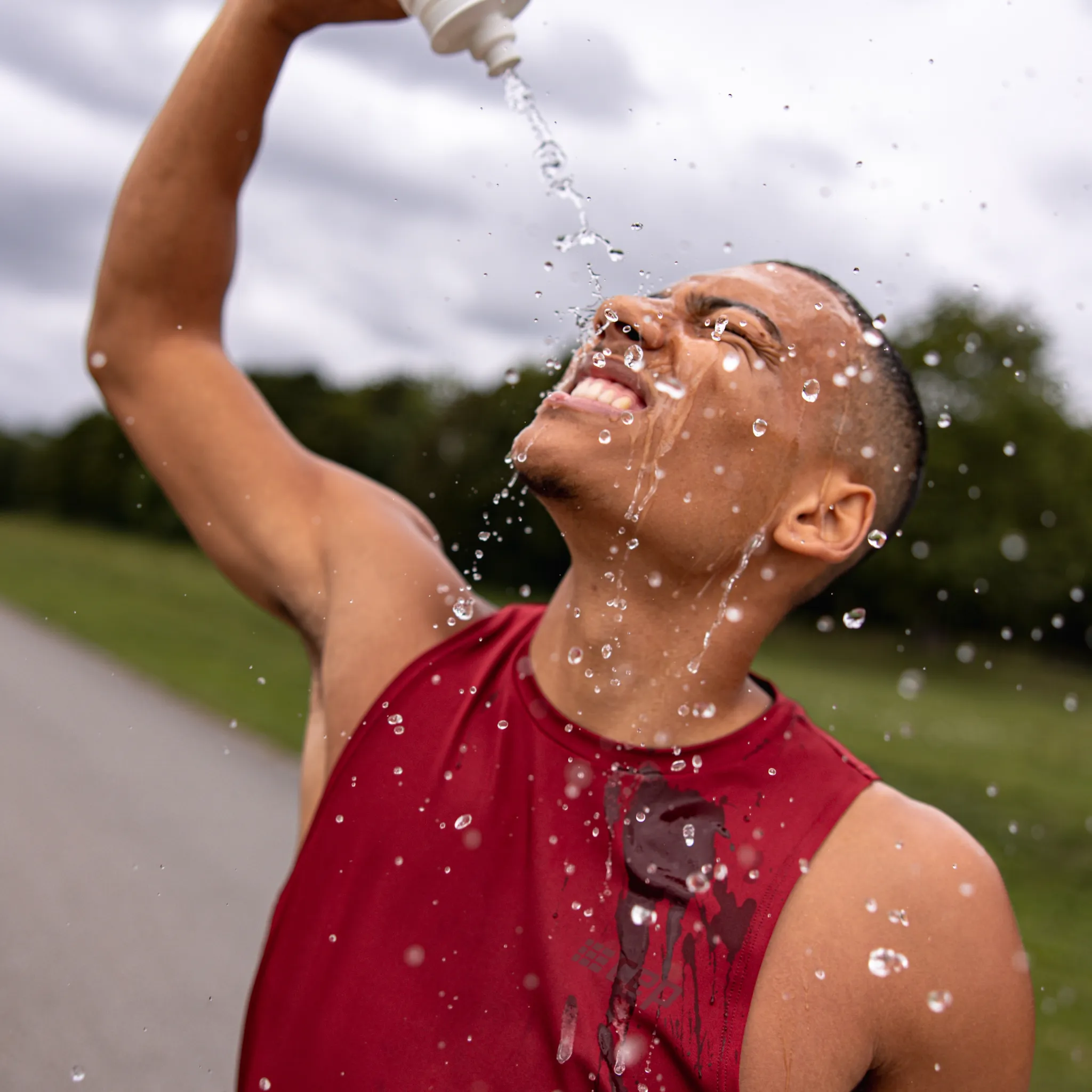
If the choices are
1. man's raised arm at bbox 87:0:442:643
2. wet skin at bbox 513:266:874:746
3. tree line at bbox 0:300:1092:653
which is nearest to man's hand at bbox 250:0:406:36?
man's raised arm at bbox 87:0:442:643

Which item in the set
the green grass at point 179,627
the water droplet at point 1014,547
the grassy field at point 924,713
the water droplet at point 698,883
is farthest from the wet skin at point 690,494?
the water droplet at point 1014,547

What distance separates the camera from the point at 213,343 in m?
2.53

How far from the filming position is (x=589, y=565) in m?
2.33

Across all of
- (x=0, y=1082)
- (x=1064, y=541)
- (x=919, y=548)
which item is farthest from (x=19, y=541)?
(x=0, y=1082)

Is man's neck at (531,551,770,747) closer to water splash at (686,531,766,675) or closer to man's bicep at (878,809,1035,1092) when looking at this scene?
water splash at (686,531,766,675)

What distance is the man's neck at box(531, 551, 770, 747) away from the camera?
229cm

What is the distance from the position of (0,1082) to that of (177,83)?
297cm

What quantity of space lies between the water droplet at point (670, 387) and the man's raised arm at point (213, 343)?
0.64 metres

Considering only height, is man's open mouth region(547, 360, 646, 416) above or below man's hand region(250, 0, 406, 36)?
below

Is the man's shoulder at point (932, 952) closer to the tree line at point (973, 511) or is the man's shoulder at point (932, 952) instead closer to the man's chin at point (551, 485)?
the man's chin at point (551, 485)

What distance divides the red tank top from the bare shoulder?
7 cm

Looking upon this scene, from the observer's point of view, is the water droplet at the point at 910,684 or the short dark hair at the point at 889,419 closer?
the short dark hair at the point at 889,419

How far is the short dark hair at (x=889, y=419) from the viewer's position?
8.22ft

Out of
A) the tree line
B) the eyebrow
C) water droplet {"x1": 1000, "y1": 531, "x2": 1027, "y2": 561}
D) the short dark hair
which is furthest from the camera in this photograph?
the tree line
